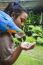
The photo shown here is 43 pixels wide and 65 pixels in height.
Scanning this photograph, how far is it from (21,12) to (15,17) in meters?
0.09

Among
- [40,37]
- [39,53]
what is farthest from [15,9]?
[40,37]

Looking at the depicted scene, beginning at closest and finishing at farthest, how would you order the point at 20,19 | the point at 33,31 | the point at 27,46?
1. the point at 27,46
2. the point at 20,19
3. the point at 33,31

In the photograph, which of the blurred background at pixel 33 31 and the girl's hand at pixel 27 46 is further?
the blurred background at pixel 33 31

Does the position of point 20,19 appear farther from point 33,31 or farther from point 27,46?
point 33,31

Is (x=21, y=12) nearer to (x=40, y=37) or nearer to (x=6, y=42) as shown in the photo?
(x=6, y=42)

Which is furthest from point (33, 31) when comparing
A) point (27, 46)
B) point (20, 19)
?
point (27, 46)

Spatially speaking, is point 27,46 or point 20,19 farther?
point 20,19

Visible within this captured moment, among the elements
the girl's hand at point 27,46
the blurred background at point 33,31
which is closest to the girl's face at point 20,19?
the girl's hand at point 27,46

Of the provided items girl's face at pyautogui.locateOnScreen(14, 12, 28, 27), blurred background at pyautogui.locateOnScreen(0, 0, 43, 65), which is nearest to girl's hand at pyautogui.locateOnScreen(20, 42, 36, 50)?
girl's face at pyautogui.locateOnScreen(14, 12, 28, 27)

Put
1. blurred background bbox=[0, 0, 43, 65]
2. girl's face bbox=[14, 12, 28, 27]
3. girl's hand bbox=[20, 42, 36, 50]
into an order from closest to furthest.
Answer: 1. girl's hand bbox=[20, 42, 36, 50]
2. girl's face bbox=[14, 12, 28, 27]
3. blurred background bbox=[0, 0, 43, 65]

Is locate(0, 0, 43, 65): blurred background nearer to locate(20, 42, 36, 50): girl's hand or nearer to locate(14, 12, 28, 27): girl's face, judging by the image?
locate(14, 12, 28, 27): girl's face

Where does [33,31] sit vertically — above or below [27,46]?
below

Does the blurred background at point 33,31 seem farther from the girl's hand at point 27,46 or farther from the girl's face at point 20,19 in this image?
the girl's hand at point 27,46

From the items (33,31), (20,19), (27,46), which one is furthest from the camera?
(33,31)
